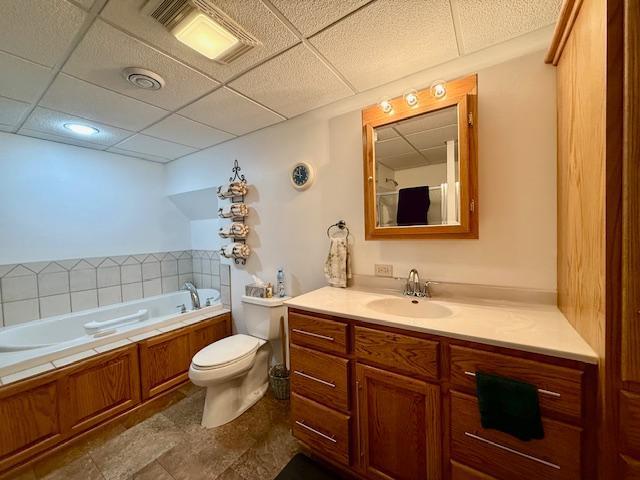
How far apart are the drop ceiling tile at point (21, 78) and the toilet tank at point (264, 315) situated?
183 centimetres

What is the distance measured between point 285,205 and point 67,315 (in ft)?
7.63

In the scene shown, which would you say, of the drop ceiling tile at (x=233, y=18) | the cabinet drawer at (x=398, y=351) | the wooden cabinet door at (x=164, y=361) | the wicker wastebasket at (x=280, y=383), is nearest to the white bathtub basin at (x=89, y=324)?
the wooden cabinet door at (x=164, y=361)

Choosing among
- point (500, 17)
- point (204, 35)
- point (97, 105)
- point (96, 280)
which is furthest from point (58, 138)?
point (500, 17)

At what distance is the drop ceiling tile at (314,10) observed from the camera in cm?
102

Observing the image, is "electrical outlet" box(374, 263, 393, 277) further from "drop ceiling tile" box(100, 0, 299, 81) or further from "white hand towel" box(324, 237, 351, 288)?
"drop ceiling tile" box(100, 0, 299, 81)

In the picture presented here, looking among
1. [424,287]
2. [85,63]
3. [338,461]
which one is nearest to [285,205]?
[424,287]

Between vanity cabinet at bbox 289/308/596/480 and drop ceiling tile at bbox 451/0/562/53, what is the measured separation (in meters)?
1.41

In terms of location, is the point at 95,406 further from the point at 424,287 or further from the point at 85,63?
the point at 424,287

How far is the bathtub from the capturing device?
1.68 meters

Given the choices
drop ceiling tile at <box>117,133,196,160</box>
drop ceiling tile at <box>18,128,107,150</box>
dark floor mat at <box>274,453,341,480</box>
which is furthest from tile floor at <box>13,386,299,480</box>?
drop ceiling tile at <box>18,128,107,150</box>

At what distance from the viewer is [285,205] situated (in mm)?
2143

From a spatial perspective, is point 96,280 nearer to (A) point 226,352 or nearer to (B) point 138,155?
(B) point 138,155

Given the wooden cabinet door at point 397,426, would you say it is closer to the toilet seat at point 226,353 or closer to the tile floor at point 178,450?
the tile floor at point 178,450

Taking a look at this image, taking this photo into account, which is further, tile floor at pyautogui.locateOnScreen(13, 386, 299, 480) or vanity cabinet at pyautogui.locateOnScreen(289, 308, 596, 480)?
tile floor at pyautogui.locateOnScreen(13, 386, 299, 480)
